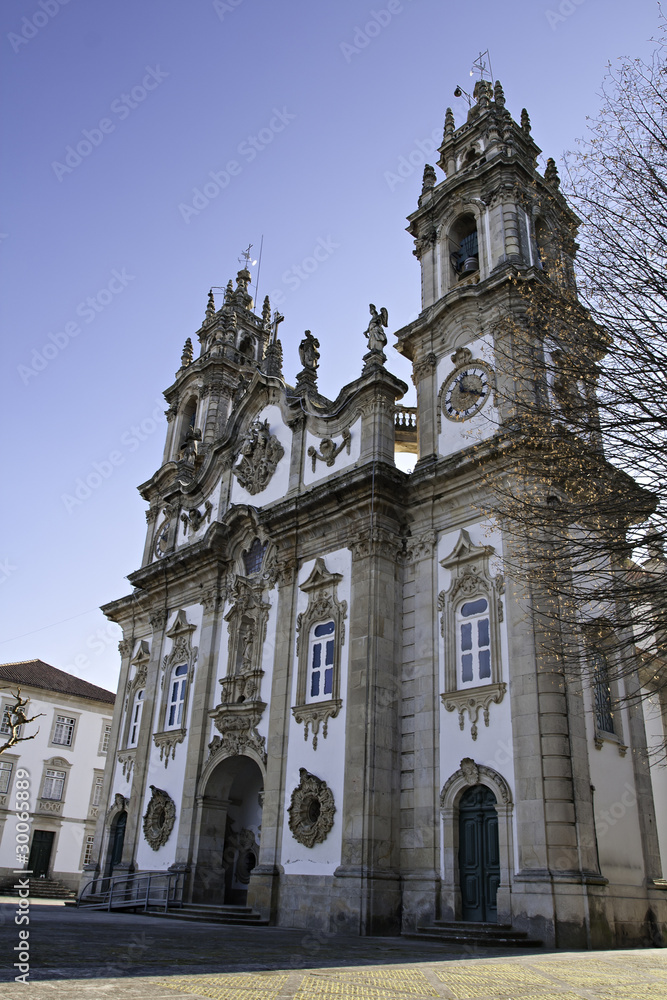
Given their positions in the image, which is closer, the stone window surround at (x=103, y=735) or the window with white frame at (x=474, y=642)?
the window with white frame at (x=474, y=642)

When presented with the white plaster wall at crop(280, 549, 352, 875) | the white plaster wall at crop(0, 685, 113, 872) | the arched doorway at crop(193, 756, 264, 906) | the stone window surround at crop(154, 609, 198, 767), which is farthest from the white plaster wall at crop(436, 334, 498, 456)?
the white plaster wall at crop(0, 685, 113, 872)

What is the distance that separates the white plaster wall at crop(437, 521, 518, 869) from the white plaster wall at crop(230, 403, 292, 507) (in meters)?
7.39

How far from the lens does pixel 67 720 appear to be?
138ft

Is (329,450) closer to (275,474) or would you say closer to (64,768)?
(275,474)

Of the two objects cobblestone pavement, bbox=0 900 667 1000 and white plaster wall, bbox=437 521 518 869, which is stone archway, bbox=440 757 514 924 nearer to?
white plaster wall, bbox=437 521 518 869

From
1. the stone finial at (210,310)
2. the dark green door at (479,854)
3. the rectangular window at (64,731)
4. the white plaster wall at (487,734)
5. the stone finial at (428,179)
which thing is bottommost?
the dark green door at (479,854)

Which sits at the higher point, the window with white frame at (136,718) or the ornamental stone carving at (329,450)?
the ornamental stone carving at (329,450)

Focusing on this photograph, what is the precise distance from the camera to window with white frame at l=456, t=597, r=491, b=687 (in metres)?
16.9

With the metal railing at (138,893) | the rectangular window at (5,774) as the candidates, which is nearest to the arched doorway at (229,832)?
the metal railing at (138,893)

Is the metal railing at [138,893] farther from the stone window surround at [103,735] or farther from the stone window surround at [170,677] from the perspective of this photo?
the stone window surround at [103,735]

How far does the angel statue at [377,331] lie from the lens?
72.0 feet

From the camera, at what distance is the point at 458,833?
53.1 ft

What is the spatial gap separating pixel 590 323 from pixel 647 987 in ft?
23.5

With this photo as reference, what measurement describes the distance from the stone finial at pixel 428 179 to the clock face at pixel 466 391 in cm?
765
